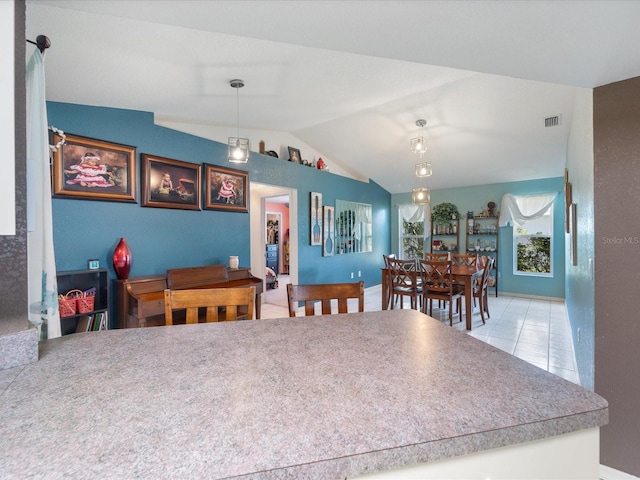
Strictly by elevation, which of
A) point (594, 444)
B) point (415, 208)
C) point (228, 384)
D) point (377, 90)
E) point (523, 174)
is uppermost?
point (377, 90)

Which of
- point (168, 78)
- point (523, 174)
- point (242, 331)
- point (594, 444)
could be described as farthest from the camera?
point (523, 174)

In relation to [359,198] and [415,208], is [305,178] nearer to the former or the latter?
[359,198]

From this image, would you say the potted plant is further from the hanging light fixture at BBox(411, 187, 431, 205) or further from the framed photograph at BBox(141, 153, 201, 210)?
the framed photograph at BBox(141, 153, 201, 210)

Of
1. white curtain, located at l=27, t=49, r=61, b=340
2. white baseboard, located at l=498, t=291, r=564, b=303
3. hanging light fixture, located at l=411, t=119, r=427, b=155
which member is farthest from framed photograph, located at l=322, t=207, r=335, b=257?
white curtain, located at l=27, t=49, r=61, b=340

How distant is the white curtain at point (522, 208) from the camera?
5.93m

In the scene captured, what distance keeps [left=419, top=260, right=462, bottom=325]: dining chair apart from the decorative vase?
3563mm

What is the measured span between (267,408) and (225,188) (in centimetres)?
371

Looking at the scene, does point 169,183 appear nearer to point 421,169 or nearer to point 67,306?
point 67,306

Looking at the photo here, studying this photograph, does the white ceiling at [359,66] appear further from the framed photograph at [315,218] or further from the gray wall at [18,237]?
the framed photograph at [315,218]

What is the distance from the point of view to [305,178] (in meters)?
5.39

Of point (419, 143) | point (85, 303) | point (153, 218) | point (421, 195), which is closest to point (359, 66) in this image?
point (419, 143)

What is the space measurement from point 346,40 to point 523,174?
5.80 m

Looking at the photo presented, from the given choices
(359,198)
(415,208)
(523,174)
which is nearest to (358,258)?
(359,198)

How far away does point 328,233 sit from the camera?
590 centimetres
